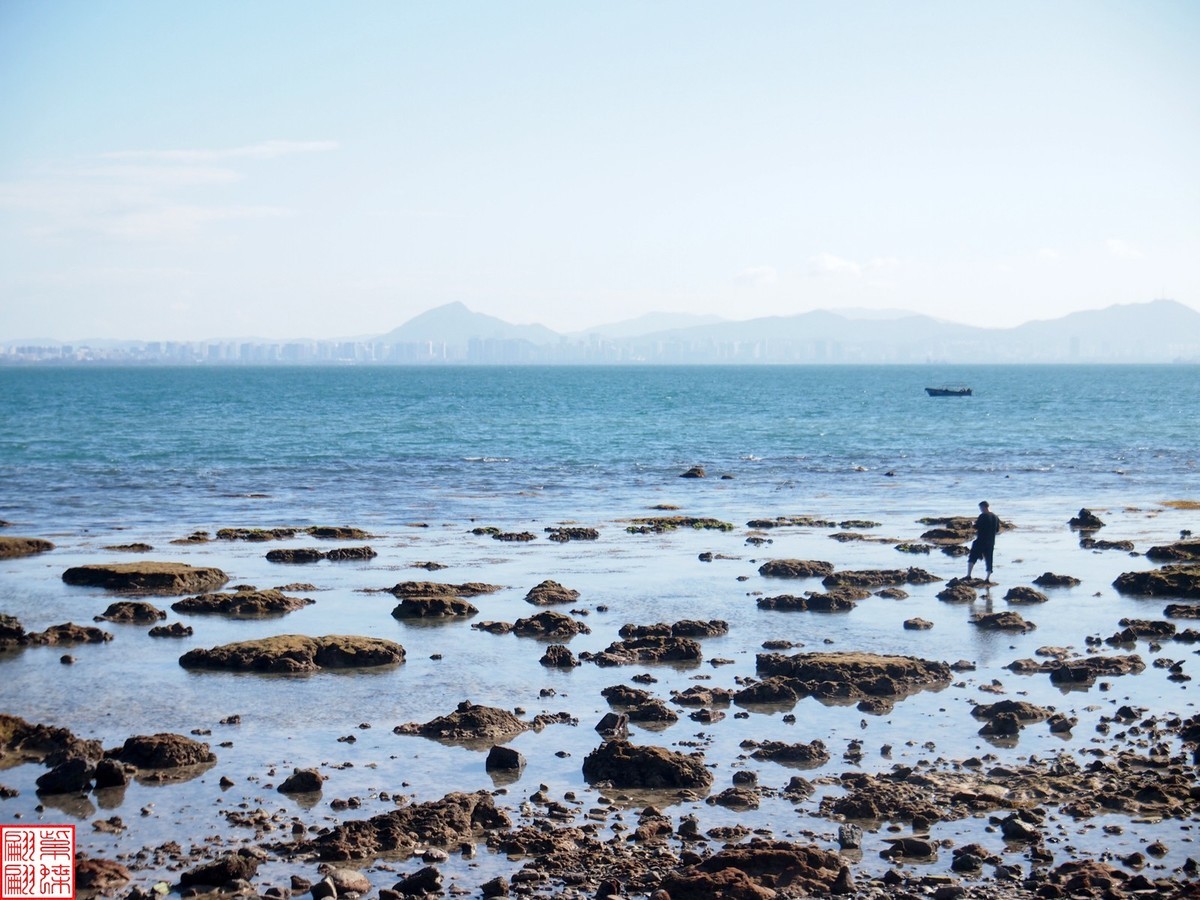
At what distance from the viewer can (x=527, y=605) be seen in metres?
30.1

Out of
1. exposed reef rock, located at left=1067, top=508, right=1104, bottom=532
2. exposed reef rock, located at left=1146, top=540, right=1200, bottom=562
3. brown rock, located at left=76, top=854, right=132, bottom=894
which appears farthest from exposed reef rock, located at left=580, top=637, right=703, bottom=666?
exposed reef rock, located at left=1067, top=508, right=1104, bottom=532

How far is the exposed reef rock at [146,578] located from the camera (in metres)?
32.3

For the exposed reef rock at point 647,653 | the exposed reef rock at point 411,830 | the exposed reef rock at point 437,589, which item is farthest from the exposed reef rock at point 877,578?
the exposed reef rock at point 411,830

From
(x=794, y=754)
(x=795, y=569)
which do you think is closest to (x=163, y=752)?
(x=794, y=754)

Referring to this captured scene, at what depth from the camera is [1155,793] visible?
648 inches

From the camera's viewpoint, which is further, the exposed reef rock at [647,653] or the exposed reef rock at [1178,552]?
the exposed reef rock at [1178,552]

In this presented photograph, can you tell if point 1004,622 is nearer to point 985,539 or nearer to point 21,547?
point 985,539

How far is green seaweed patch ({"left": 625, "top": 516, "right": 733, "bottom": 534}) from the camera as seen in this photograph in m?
43.5

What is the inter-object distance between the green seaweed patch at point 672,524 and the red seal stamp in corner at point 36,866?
29.6 m

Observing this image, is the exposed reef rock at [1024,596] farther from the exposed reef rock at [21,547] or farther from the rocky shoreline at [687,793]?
the exposed reef rock at [21,547]

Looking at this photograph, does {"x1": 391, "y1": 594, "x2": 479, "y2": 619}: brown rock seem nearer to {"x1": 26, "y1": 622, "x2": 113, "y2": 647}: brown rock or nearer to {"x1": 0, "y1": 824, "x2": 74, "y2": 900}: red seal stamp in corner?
{"x1": 26, "y1": 622, "x2": 113, "y2": 647}: brown rock

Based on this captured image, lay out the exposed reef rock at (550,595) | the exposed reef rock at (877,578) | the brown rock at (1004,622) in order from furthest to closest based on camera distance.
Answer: the exposed reef rock at (877,578) < the exposed reef rock at (550,595) < the brown rock at (1004,622)

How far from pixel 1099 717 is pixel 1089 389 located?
185 meters

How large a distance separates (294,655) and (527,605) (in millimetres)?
7121
